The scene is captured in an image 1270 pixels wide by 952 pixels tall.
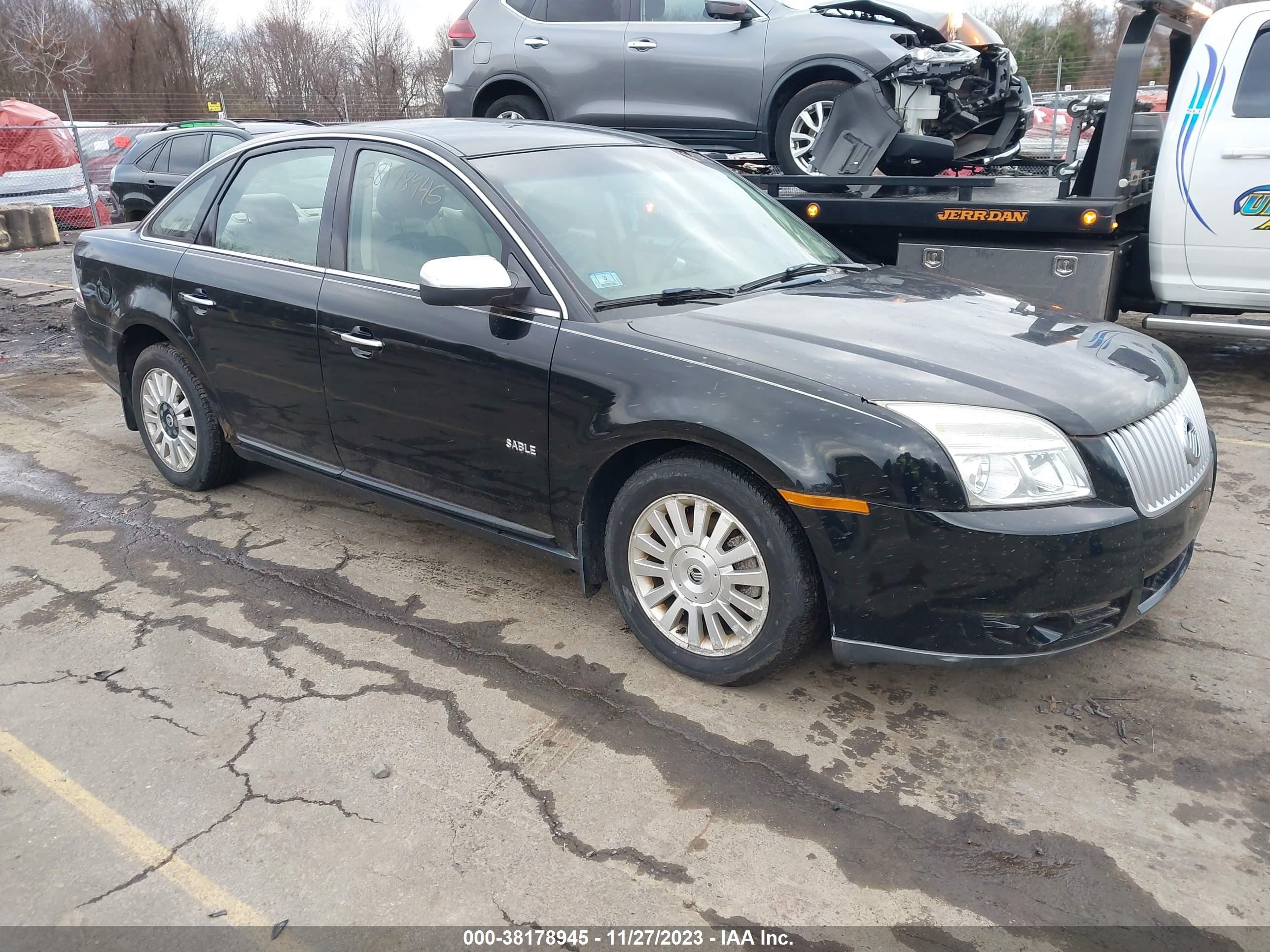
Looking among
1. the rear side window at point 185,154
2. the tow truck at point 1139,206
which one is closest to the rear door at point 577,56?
the tow truck at point 1139,206

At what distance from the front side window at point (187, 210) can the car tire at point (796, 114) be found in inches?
169

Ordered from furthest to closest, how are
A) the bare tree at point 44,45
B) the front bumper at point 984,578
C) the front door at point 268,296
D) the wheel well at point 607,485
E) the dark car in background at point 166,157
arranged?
the bare tree at point 44,45, the dark car in background at point 166,157, the front door at point 268,296, the wheel well at point 607,485, the front bumper at point 984,578

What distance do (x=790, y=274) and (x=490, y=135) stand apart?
4.30ft

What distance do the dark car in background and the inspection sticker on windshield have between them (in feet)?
30.2

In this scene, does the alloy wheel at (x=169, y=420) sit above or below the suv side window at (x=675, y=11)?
below

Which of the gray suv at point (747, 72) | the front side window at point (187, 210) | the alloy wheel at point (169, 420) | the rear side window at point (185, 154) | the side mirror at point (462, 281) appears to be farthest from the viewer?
the rear side window at point (185, 154)

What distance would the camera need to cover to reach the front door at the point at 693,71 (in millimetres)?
7480

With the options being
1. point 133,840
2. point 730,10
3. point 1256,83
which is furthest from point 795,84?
point 133,840

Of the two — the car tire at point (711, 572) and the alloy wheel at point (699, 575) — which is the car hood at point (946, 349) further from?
the alloy wheel at point (699, 575)

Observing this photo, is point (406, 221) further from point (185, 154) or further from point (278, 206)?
point (185, 154)

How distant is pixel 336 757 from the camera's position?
297 centimetres

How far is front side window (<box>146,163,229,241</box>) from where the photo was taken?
473cm

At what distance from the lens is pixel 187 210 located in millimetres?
4852

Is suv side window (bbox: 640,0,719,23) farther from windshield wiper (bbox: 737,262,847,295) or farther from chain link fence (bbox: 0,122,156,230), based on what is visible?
chain link fence (bbox: 0,122,156,230)
